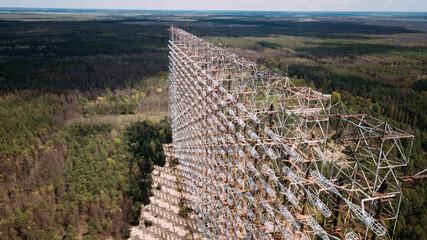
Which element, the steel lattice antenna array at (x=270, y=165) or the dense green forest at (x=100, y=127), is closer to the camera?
the steel lattice antenna array at (x=270, y=165)

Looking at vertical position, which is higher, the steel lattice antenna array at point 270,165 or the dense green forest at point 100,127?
the steel lattice antenna array at point 270,165

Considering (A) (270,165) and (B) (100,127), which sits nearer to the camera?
(A) (270,165)

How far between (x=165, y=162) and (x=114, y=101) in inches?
1514

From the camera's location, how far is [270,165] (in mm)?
19328

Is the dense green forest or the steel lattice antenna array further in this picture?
the dense green forest

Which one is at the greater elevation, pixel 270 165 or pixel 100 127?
pixel 270 165

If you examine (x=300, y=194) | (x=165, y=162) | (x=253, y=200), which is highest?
(x=300, y=194)

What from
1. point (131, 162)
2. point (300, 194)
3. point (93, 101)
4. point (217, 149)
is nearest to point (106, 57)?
point (93, 101)

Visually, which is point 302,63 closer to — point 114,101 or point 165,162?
point 114,101

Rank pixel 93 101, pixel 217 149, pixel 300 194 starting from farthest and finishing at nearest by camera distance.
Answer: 1. pixel 93 101
2. pixel 217 149
3. pixel 300 194

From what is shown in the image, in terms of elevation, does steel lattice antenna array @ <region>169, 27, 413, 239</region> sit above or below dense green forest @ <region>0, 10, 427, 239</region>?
above

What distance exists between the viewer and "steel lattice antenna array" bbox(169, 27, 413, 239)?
14562mm

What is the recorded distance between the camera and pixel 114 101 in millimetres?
73688

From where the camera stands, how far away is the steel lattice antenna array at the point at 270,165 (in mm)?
14562
